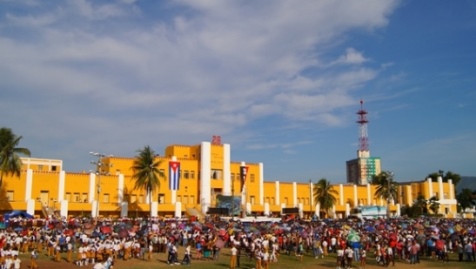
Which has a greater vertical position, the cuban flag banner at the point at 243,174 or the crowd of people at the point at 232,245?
the cuban flag banner at the point at 243,174

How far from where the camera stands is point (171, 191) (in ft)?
240

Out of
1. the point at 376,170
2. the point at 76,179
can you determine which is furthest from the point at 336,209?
the point at 376,170

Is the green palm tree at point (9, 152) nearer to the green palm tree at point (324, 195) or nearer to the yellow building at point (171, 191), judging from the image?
the yellow building at point (171, 191)

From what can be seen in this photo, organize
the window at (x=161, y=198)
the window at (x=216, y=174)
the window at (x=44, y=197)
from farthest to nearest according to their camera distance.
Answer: the window at (x=216, y=174) → the window at (x=161, y=198) → the window at (x=44, y=197)

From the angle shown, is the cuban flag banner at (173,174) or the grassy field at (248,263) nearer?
the grassy field at (248,263)

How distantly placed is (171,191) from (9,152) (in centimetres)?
2621

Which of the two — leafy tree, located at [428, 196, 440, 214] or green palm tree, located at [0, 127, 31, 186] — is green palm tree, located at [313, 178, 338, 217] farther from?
green palm tree, located at [0, 127, 31, 186]

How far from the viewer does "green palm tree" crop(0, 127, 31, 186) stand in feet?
173

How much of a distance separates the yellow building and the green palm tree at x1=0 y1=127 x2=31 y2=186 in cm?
554

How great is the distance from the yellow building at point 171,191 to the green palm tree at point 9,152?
5538 millimetres

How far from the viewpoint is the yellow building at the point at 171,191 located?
59.9 m

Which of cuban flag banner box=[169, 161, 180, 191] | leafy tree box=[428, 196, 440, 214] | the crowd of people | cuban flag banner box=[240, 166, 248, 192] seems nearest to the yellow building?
cuban flag banner box=[240, 166, 248, 192]

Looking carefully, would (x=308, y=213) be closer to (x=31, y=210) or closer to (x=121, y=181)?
(x=121, y=181)

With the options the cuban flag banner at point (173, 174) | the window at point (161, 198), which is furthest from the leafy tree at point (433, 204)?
the cuban flag banner at point (173, 174)
